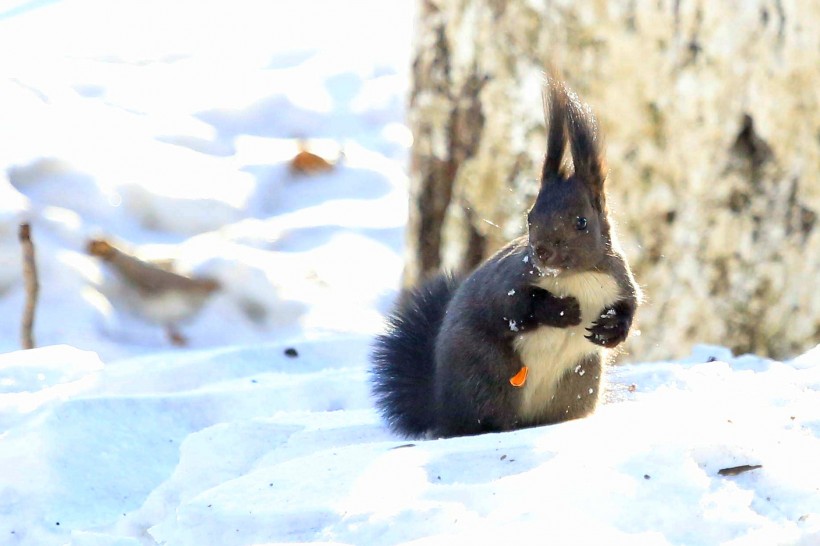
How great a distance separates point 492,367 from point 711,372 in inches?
24.8

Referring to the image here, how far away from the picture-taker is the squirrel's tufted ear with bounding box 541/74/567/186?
6.87ft

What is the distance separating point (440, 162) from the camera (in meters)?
3.85

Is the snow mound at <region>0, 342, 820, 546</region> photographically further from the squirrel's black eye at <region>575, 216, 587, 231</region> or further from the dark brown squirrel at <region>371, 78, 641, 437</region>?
the squirrel's black eye at <region>575, 216, 587, 231</region>

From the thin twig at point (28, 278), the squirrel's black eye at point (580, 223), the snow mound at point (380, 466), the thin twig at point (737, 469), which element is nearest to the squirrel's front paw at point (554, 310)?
the squirrel's black eye at point (580, 223)

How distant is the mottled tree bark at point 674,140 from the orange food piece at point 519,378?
1.47m

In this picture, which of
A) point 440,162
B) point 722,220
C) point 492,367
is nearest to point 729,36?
point 722,220

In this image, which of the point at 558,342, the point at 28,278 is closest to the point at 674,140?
the point at 558,342

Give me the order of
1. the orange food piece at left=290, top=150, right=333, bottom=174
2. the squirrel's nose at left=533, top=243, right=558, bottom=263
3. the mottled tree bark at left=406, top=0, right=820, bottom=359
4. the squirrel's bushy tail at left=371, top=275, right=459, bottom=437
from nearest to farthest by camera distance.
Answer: the squirrel's nose at left=533, top=243, right=558, bottom=263, the squirrel's bushy tail at left=371, top=275, right=459, bottom=437, the mottled tree bark at left=406, top=0, right=820, bottom=359, the orange food piece at left=290, top=150, right=333, bottom=174

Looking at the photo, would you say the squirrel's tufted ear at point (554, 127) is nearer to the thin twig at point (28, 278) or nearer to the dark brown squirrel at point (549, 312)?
the dark brown squirrel at point (549, 312)

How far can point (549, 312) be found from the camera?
207 centimetres

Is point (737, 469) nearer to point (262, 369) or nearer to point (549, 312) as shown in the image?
point (549, 312)

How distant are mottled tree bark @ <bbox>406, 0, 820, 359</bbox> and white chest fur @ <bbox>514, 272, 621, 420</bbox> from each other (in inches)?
55.1

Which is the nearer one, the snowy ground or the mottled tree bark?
the snowy ground

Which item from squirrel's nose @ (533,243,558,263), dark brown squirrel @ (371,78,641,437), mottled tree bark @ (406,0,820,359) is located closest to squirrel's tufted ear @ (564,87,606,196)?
dark brown squirrel @ (371,78,641,437)
